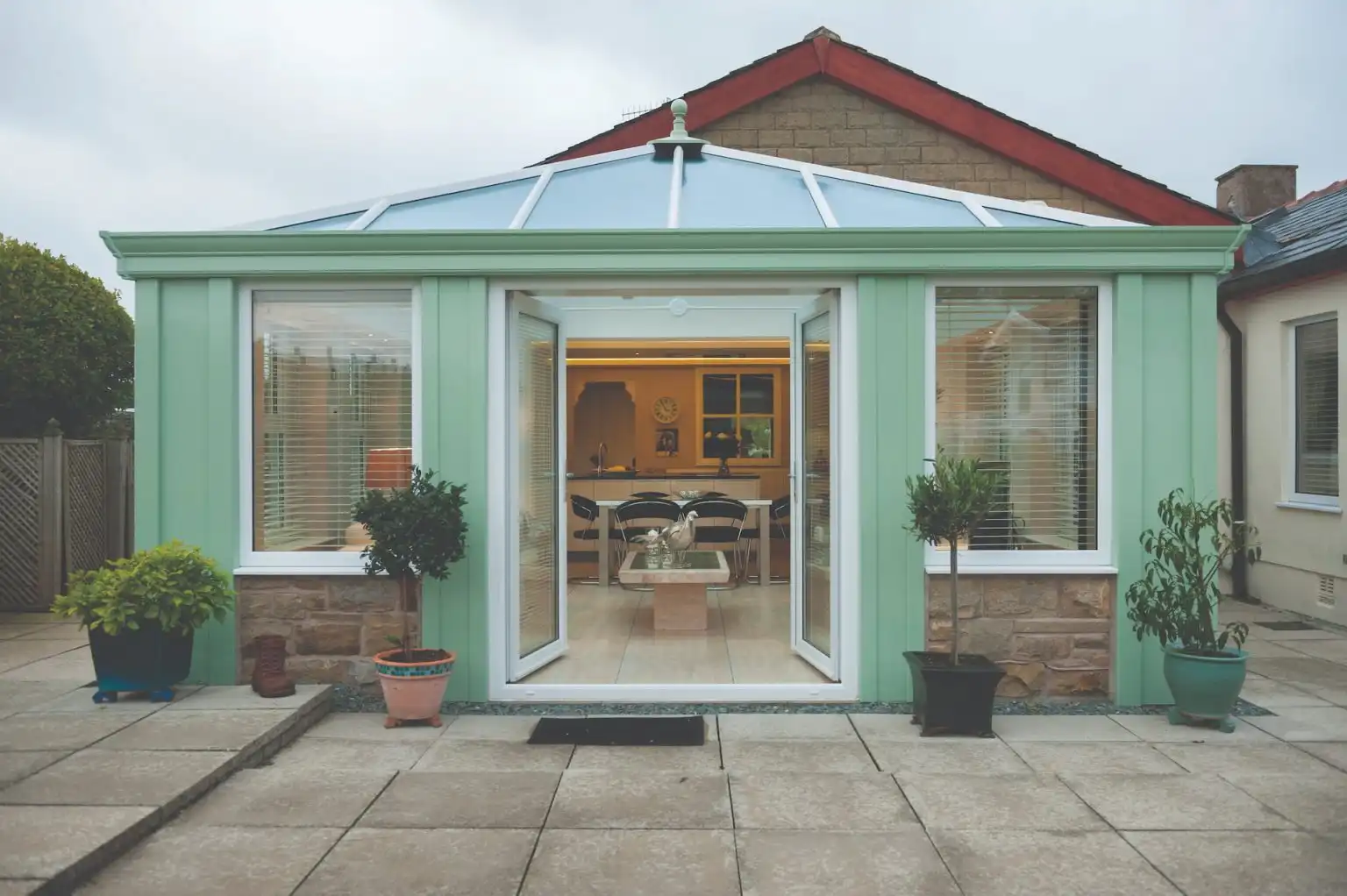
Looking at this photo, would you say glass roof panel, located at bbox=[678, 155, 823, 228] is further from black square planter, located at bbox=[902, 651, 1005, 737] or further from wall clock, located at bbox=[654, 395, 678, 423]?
wall clock, located at bbox=[654, 395, 678, 423]

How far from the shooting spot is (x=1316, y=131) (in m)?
13.7

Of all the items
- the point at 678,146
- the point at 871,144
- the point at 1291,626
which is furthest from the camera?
the point at 871,144

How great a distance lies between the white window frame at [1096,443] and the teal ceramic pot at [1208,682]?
0.66 meters

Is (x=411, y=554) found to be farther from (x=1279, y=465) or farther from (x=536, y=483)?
(x=1279, y=465)

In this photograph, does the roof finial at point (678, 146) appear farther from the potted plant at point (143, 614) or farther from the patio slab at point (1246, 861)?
the patio slab at point (1246, 861)

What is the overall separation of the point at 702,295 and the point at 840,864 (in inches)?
125

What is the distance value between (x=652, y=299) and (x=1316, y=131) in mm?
10026

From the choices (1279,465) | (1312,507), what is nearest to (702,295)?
(1312,507)

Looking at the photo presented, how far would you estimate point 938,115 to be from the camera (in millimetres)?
9266

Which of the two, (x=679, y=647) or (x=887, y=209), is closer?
(x=887, y=209)

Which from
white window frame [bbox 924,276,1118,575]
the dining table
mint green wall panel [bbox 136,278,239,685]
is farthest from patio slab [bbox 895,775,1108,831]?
the dining table

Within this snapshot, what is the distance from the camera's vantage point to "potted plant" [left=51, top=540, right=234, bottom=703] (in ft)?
16.5

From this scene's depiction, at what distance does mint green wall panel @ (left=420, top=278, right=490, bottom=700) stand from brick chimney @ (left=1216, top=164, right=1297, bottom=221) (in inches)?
386

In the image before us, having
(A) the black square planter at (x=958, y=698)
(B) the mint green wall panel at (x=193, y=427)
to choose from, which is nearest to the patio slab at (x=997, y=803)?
(A) the black square planter at (x=958, y=698)
